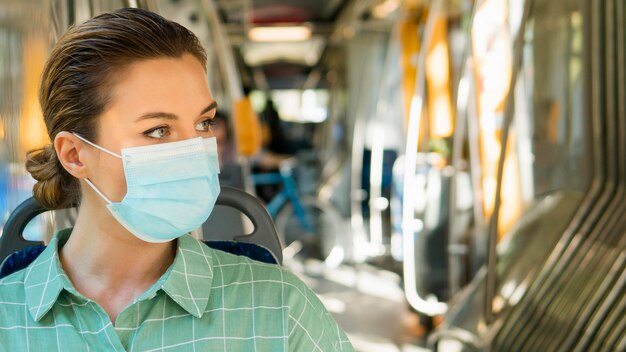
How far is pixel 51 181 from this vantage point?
1897 millimetres

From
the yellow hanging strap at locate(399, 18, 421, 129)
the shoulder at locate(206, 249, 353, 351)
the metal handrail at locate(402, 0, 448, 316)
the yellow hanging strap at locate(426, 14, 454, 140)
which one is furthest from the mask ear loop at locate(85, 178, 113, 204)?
the yellow hanging strap at locate(399, 18, 421, 129)

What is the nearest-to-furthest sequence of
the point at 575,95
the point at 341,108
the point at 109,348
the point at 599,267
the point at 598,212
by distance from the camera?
1. the point at 109,348
2. the point at 599,267
3. the point at 598,212
4. the point at 575,95
5. the point at 341,108

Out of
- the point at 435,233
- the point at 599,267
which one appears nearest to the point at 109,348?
the point at 599,267

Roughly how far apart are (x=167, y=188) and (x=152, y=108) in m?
0.19

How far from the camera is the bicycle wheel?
1061 cm

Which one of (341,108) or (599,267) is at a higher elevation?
(599,267)

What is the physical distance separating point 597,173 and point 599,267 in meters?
0.60

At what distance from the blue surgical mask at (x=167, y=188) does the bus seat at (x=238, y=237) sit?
214 mm

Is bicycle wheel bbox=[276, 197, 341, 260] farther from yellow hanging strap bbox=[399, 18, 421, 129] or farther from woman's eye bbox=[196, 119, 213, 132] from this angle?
woman's eye bbox=[196, 119, 213, 132]

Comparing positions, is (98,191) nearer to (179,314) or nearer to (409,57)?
(179,314)

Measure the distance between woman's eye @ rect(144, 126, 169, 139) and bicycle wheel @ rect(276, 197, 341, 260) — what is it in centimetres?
870

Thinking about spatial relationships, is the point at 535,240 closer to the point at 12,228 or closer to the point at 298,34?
the point at 12,228

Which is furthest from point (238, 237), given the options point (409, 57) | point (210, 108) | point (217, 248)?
point (409, 57)

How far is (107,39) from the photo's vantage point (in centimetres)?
171
